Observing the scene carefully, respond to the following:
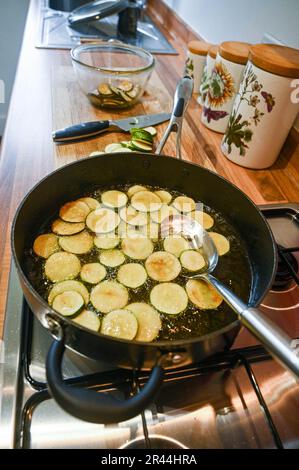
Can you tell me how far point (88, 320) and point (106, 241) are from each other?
0.75 ft

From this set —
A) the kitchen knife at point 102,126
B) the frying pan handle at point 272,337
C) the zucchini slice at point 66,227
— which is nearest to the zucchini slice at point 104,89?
the kitchen knife at point 102,126

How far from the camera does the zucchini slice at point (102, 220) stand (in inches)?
33.7

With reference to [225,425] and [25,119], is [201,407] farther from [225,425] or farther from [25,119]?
[25,119]

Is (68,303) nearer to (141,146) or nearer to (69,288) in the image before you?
(69,288)

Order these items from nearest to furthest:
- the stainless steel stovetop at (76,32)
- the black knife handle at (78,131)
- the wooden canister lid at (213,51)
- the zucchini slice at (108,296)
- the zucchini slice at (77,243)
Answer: the zucchini slice at (108,296)
the zucchini slice at (77,243)
the black knife handle at (78,131)
the wooden canister lid at (213,51)
the stainless steel stovetop at (76,32)

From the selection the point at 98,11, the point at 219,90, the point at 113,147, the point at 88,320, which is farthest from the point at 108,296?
the point at 98,11

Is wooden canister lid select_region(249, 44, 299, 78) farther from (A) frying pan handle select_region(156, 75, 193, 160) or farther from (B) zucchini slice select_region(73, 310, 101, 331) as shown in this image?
(B) zucchini slice select_region(73, 310, 101, 331)

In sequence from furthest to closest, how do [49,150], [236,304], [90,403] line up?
[49,150], [236,304], [90,403]

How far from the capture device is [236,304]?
0.57 meters

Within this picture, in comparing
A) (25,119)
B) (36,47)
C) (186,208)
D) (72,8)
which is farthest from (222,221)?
(72,8)

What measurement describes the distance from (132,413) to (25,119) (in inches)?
44.3

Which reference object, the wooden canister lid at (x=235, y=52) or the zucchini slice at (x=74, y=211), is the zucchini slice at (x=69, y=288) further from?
the wooden canister lid at (x=235, y=52)

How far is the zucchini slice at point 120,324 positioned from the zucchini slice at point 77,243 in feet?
0.64

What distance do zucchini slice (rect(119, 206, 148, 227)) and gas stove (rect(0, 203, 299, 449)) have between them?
33 cm
